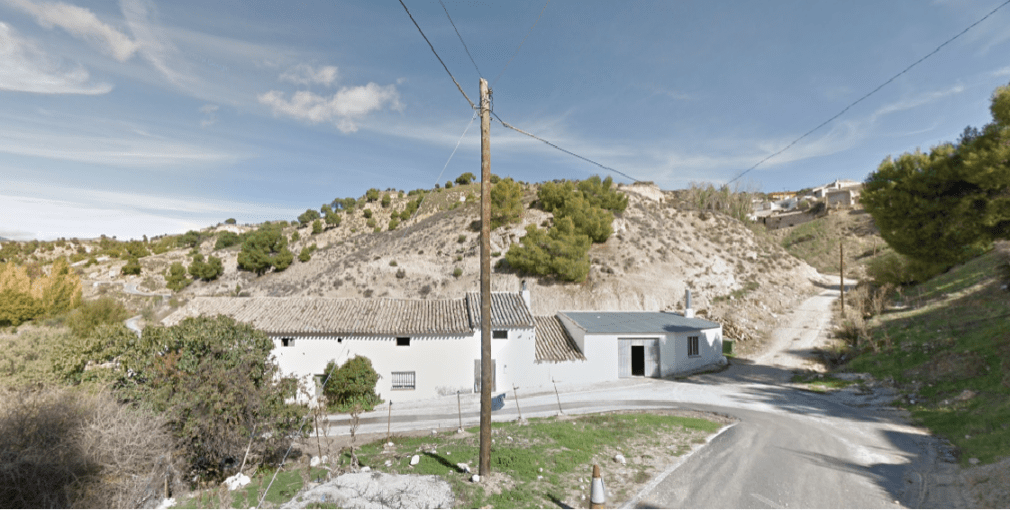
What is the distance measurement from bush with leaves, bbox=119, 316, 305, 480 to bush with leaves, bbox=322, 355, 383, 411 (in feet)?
27.1

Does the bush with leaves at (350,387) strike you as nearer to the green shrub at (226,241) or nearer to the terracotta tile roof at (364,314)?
the terracotta tile roof at (364,314)

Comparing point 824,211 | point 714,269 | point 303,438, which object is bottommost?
point 303,438

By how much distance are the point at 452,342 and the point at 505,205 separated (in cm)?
3421

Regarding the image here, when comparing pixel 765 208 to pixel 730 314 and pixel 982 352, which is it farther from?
pixel 982 352

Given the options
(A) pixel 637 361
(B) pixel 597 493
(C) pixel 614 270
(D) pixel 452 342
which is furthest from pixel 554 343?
(C) pixel 614 270

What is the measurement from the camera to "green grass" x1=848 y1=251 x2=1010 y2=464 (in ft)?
42.8

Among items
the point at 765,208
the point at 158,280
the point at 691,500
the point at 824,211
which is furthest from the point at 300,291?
the point at 765,208

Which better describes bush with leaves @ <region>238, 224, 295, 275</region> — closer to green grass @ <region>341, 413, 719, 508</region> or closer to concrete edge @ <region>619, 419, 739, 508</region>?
green grass @ <region>341, 413, 719, 508</region>

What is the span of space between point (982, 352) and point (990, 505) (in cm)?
1494

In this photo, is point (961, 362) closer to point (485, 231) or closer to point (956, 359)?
point (956, 359)

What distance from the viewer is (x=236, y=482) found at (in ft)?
A: 35.4

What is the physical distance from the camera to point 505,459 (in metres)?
10.9

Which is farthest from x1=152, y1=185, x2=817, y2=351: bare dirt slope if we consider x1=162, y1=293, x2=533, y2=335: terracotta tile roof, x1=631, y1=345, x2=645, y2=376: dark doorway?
x1=162, y1=293, x2=533, y2=335: terracotta tile roof

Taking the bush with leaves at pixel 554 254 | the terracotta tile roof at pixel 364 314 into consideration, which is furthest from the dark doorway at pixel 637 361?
the bush with leaves at pixel 554 254
